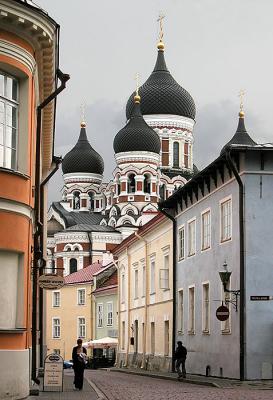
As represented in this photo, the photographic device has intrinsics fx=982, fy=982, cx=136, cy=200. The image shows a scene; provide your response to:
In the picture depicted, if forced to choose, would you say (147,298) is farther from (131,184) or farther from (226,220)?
(131,184)

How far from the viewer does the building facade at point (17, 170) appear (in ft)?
52.6

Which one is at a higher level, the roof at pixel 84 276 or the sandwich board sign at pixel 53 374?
the roof at pixel 84 276

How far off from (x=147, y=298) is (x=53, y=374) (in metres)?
22.5

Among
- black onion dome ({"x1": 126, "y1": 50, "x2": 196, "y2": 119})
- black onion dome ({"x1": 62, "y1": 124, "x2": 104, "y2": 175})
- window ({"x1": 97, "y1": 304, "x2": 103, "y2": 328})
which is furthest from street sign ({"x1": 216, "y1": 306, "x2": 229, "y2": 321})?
black onion dome ({"x1": 62, "y1": 124, "x2": 104, "y2": 175})

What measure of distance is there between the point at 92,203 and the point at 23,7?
99.4m

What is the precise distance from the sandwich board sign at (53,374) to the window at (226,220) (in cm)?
889

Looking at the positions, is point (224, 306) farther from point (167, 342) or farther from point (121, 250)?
point (121, 250)

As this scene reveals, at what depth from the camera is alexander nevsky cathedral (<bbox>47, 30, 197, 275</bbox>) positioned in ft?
331

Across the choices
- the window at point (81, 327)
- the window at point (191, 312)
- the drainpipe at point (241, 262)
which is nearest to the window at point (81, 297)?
the window at point (81, 327)

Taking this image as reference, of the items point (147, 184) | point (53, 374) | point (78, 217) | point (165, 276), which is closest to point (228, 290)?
point (53, 374)

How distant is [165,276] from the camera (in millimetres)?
40531

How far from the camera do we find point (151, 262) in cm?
4384

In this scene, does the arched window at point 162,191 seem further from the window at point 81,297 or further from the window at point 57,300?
the window at point 81,297

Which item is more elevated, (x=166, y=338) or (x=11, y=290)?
(x=11, y=290)
